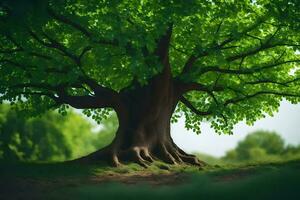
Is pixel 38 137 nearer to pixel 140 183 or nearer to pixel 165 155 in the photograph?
pixel 165 155

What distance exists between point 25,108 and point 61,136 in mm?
40861

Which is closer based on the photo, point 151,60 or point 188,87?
point 151,60

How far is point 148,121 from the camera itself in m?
26.0

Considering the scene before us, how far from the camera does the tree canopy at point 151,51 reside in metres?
20.7

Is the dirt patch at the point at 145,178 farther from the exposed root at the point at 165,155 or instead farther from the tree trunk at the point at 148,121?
the exposed root at the point at 165,155

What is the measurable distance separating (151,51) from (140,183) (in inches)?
261

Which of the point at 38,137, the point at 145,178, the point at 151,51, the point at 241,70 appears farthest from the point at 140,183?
the point at 38,137

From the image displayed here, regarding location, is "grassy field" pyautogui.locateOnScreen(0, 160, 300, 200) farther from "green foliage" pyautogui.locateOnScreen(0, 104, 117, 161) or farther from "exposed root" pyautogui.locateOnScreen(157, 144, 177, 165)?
"green foliage" pyautogui.locateOnScreen(0, 104, 117, 161)

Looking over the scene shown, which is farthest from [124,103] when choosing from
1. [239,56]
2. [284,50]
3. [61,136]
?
[61,136]

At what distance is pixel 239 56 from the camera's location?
85.9 ft

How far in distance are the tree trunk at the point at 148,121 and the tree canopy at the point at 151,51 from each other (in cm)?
77

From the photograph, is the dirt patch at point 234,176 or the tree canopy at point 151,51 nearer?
the dirt patch at point 234,176

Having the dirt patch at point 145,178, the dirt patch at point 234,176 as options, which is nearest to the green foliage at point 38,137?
the dirt patch at point 145,178

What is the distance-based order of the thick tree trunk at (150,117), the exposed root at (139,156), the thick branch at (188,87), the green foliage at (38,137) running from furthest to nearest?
the green foliage at (38,137) → the thick branch at (188,87) → the thick tree trunk at (150,117) → the exposed root at (139,156)
